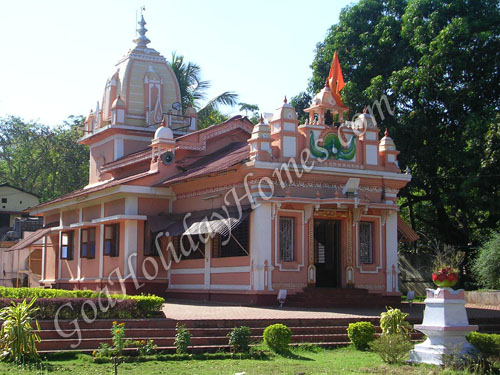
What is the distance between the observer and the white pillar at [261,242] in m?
23.1

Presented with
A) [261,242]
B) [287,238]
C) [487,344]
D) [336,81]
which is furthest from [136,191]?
[487,344]

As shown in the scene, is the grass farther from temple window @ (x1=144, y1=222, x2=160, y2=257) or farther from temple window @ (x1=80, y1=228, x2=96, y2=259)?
temple window @ (x1=80, y1=228, x2=96, y2=259)

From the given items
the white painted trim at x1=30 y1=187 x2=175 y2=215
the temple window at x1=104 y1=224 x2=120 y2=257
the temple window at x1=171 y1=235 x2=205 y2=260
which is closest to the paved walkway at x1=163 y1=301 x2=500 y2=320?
the temple window at x1=171 y1=235 x2=205 y2=260

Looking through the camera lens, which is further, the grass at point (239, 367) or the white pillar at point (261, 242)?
the white pillar at point (261, 242)

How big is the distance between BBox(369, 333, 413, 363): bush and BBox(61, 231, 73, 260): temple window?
19730mm

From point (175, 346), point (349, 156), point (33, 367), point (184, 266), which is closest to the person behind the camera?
point (33, 367)

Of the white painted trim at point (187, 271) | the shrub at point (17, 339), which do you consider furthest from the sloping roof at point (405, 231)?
the shrub at point (17, 339)

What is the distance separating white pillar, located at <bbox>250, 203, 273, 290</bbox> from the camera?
2312 centimetres

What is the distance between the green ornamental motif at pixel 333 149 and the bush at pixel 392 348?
10.6 meters

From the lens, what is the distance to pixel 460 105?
31125mm

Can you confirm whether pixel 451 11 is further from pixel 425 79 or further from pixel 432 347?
pixel 432 347

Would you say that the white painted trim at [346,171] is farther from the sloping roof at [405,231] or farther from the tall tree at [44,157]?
the tall tree at [44,157]

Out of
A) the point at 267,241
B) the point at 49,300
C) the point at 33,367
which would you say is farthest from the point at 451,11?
the point at 33,367

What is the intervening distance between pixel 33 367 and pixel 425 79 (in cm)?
2258
